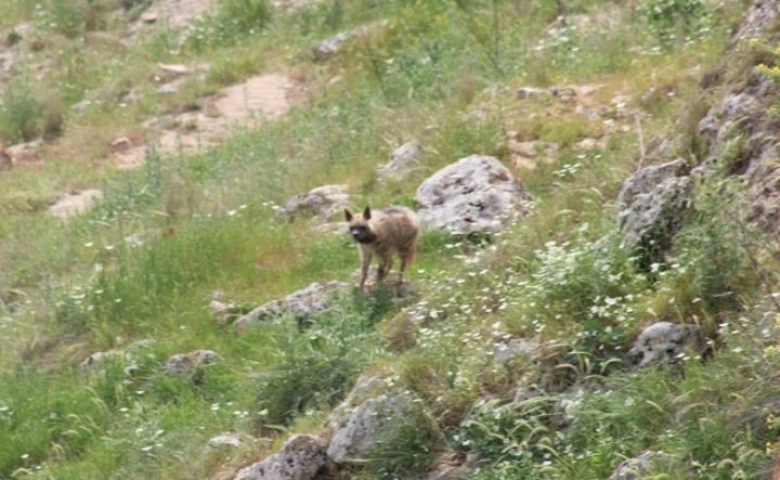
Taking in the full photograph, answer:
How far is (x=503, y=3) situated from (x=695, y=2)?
149 inches

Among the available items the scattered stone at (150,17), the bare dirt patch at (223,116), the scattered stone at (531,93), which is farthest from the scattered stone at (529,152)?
the scattered stone at (150,17)

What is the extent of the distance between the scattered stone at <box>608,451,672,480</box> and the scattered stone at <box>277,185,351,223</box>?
6.13 m

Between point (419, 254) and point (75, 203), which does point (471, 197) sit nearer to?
point (419, 254)

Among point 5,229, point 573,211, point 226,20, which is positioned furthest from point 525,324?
point 226,20

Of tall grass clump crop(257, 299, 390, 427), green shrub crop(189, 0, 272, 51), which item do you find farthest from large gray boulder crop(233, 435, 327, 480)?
green shrub crop(189, 0, 272, 51)

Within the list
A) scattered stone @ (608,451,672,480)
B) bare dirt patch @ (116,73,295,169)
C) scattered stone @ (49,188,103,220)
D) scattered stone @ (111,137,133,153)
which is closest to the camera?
scattered stone @ (608,451,672,480)

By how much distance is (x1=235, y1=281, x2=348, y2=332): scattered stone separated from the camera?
1127 centimetres

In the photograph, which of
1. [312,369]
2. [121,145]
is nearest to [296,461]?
[312,369]

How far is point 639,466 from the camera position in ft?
23.9

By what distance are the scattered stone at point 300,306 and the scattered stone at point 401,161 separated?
6.33ft

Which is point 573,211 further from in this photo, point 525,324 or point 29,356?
point 29,356

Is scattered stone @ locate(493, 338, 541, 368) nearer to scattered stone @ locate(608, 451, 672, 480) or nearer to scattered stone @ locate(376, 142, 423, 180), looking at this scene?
scattered stone @ locate(608, 451, 672, 480)

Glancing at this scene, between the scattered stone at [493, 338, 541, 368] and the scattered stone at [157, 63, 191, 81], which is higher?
the scattered stone at [493, 338, 541, 368]

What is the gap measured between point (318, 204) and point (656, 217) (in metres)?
4.79
